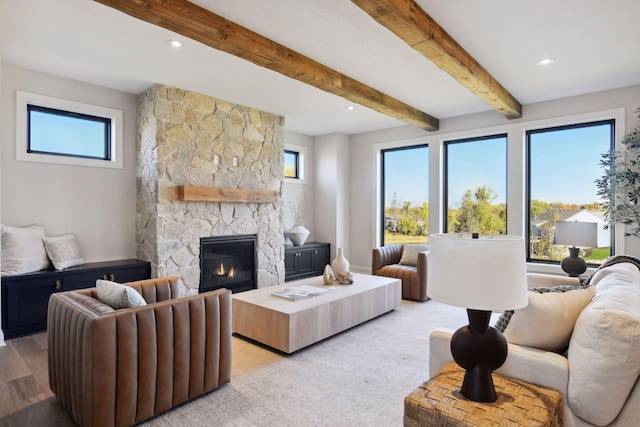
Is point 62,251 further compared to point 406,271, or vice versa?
point 406,271

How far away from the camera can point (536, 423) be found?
1.34 meters

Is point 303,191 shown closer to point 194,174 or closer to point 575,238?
point 194,174

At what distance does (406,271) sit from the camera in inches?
197

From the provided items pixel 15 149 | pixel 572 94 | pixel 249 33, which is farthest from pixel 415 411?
pixel 572 94

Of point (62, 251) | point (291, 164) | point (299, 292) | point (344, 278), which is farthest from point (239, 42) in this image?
point (291, 164)

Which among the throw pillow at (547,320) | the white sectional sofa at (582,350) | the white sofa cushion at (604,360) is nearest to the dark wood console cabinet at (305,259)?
the white sectional sofa at (582,350)

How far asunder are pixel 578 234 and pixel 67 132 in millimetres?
5781

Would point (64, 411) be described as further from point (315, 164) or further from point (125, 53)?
point (315, 164)

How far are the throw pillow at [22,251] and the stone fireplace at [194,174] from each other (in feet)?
3.49

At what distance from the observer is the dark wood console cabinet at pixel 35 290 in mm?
3428

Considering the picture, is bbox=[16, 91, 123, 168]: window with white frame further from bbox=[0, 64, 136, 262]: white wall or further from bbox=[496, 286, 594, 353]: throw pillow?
bbox=[496, 286, 594, 353]: throw pillow

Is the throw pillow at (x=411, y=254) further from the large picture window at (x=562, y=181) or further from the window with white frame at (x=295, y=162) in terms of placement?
the window with white frame at (x=295, y=162)

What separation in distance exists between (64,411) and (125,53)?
302 cm

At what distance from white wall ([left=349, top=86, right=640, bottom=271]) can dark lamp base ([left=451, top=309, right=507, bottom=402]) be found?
13.8ft
